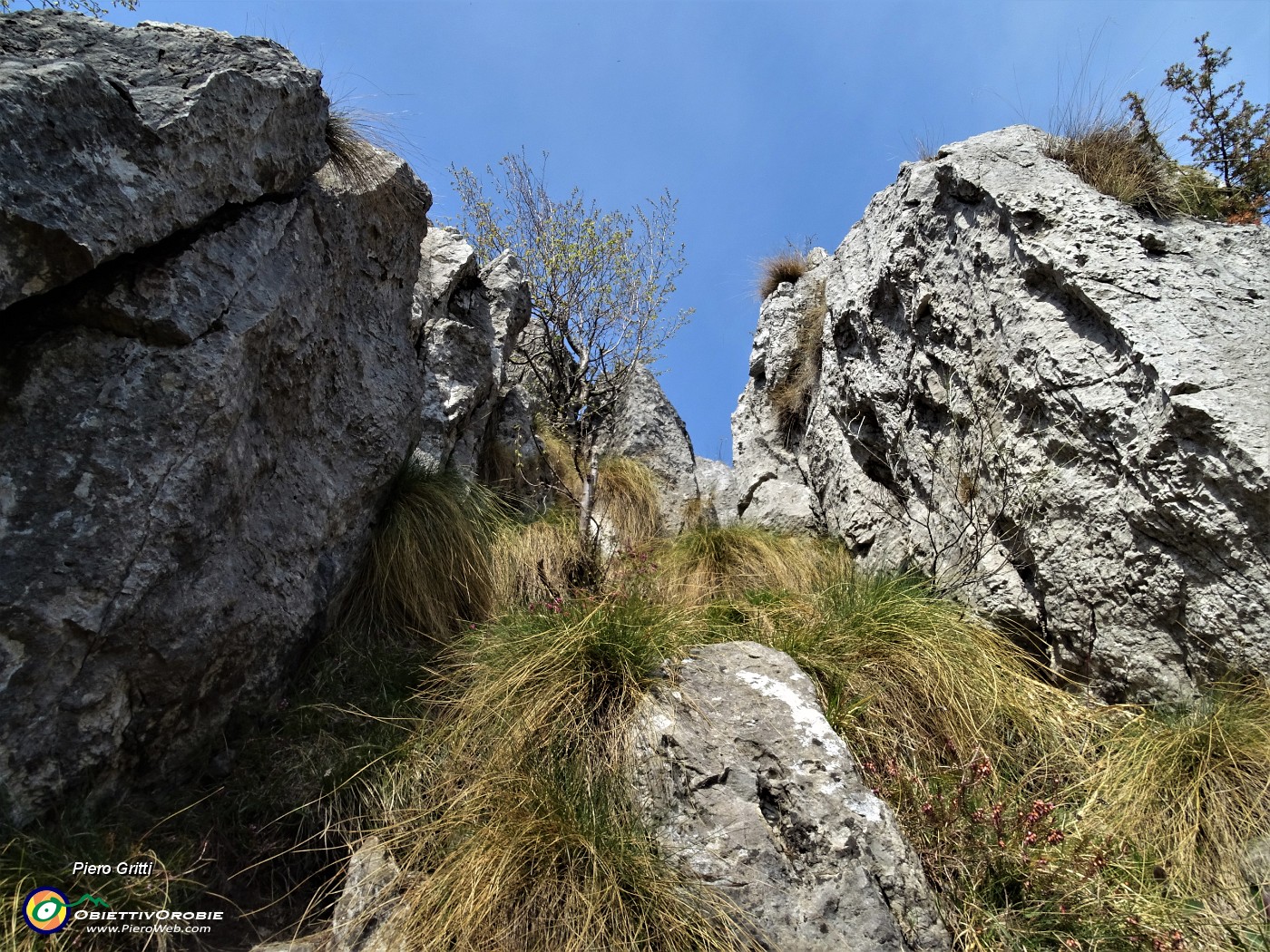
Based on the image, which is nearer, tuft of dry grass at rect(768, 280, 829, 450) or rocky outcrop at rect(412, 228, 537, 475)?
rocky outcrop at rect(412, 228, 537, 475)

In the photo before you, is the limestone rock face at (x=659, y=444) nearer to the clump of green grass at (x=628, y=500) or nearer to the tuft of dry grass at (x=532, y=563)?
the clump of green grass at (x=628, y=500)

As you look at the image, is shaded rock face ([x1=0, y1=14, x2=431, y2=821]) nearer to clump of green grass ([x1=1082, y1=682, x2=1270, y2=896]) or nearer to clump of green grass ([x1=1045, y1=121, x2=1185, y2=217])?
clump of green grass ([x1=1082, y1=682, x2=1270, y2=896])

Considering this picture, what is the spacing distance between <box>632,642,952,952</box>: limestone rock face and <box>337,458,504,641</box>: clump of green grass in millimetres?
1804

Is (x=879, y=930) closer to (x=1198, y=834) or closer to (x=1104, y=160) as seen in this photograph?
(x=1198, y=834)

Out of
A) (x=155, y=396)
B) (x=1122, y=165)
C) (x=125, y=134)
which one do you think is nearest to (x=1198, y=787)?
(x=1122, y=165)

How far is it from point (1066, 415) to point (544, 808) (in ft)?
11.1

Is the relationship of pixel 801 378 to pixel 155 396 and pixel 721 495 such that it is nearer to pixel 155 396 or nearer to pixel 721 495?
pixel 721 495

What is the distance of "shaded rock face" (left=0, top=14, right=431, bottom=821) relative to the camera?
2.65m

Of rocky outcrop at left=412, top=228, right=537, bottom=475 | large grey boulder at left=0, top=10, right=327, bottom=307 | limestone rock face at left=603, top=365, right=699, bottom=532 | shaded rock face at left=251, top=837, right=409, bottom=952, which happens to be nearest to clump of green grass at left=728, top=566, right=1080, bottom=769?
shaded rock face at left=251, top=837, right=409, bottom=952

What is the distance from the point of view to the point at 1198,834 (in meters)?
3.07

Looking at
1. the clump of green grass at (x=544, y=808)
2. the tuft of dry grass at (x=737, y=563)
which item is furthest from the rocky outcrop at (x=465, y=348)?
the clump of green grass at (x=544, y=808)

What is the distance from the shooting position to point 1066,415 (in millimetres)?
4203

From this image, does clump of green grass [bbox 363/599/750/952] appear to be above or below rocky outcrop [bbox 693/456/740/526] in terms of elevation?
below

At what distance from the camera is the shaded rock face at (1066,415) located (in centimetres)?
350
